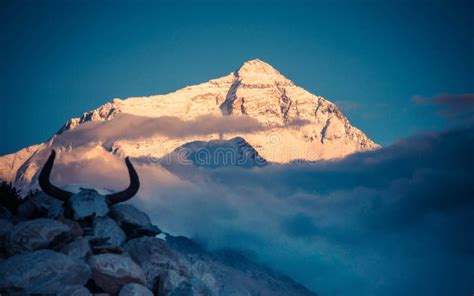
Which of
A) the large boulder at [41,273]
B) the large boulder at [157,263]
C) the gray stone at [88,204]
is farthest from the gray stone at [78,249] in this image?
the gray stone at [88,204]

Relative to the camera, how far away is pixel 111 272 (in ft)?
45.1

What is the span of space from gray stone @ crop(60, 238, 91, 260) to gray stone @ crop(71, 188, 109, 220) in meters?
2.44

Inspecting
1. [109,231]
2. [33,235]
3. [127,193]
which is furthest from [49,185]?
[33,235]

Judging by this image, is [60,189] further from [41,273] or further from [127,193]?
[41,273]

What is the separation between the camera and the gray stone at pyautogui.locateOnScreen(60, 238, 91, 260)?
47.3 feet

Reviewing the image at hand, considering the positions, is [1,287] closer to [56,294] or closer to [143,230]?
[56,294]

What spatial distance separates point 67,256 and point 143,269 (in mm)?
2716

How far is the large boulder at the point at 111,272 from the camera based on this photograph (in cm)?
1373

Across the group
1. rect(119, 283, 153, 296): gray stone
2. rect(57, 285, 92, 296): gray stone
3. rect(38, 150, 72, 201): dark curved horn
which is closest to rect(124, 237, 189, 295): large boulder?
rect(119, 283, 153, 296): gray stone

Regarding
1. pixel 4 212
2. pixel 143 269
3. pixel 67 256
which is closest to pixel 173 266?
pixel 143 269

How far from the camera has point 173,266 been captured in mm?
16078

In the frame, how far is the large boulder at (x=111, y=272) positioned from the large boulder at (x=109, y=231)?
2.45 m

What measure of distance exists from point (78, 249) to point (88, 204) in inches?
121

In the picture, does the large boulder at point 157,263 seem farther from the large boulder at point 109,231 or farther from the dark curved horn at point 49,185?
the dark curved horn at point 49,185
